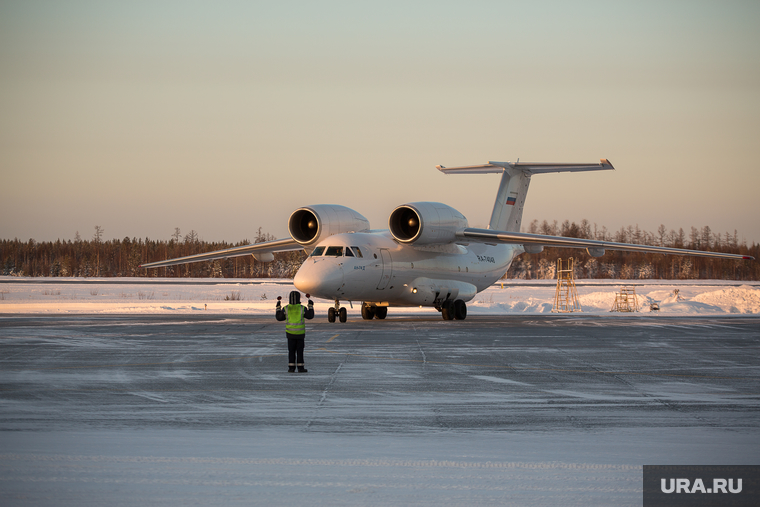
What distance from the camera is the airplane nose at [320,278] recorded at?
2120 centimetres

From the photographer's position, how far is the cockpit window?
883 inches

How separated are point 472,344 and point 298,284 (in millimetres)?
7218

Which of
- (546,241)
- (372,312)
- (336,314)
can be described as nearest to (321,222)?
(336,314)

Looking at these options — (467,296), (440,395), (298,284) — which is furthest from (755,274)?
(440,395)

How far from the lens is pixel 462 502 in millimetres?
4605

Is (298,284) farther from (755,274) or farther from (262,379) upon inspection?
(755,274)

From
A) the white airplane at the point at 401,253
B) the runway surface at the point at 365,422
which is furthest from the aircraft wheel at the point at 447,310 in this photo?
the runway surface at the point at 365,422

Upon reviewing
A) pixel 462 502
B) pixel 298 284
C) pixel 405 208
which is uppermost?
pixel 405 208

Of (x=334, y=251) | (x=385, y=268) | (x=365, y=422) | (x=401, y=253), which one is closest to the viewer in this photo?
(x=365, y=422)

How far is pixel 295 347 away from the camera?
1096cm

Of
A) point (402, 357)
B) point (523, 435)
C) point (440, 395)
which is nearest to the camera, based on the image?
point (523, 435)

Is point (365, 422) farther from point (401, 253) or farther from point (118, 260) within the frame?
point (118, 260)

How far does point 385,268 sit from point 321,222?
3.13m

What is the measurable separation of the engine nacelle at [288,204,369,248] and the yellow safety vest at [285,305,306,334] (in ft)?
45.5
